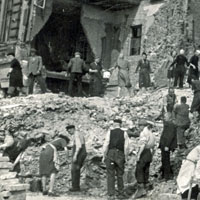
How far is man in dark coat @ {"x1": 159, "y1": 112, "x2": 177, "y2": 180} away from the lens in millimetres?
12445

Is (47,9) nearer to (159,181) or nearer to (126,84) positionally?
(126,84)

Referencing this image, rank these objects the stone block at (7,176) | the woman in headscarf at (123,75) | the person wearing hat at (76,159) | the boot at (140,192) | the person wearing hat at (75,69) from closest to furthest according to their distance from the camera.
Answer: the stone block at (7,176)
the boot at (140,192)
the person wearing hat at (76,159)
the person wearing hat at (75,69)
the woman in headscarf at (123,75)

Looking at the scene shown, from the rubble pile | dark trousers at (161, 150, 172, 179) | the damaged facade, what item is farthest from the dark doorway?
dark trousers at (161, 150, 172, 179)

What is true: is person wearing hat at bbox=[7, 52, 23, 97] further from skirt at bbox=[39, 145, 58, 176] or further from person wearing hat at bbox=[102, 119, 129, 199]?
person wearing hat at bbox=[102, 119, 129, 199]

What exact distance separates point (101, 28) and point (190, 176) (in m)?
16.2

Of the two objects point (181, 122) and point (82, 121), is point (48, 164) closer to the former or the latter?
point (181, 122)

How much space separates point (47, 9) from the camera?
22.8 meters

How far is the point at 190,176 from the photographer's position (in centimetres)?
963

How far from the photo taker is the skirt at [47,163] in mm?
12086

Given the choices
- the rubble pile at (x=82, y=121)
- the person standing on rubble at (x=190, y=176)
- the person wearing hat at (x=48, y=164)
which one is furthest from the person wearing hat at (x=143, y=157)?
the person standing on rubble at (x=190, y=176)

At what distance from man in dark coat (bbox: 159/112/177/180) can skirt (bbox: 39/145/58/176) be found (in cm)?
250

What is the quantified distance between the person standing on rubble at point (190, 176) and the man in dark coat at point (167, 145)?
260cm

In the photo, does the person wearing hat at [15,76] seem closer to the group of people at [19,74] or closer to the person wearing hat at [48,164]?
the group of people at [19,74]

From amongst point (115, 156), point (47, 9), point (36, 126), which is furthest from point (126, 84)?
point (115, 156)
